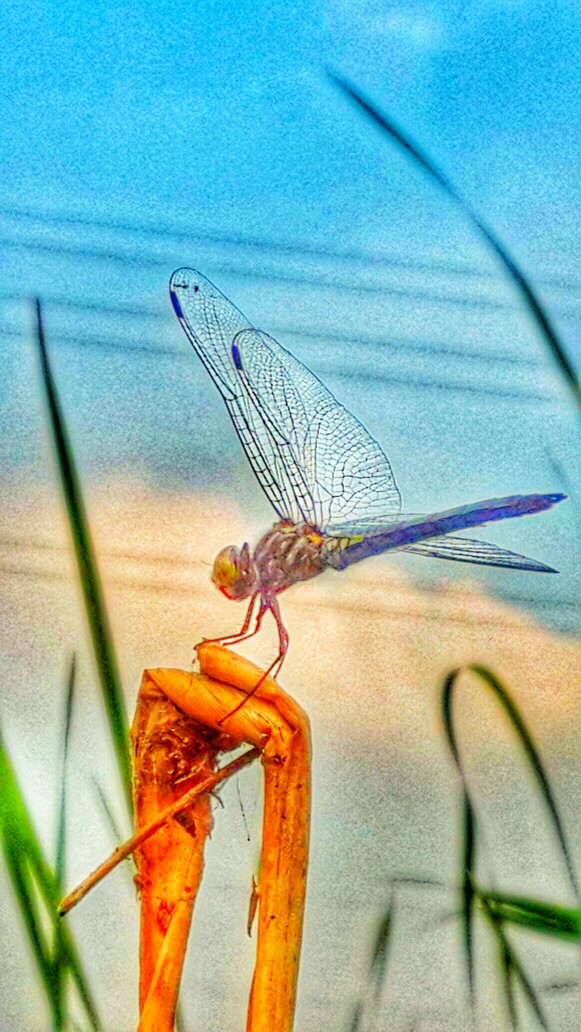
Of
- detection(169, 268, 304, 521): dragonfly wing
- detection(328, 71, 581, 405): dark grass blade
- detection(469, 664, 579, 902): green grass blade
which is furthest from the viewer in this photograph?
detection(328, 71, 581, 405): dark grass blade

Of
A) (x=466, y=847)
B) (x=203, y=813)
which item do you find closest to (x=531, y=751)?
(x=466, y=847)

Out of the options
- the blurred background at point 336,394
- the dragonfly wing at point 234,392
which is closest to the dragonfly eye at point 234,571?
the dragonfly wing at point 234,392

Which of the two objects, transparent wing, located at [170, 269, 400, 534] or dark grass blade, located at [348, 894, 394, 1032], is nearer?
transparent wing, located at [170, 269, 400, 534]

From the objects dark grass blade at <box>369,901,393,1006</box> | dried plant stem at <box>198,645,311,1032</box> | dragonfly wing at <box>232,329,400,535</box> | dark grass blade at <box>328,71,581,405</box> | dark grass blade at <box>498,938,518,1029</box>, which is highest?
dark grass blade at <box>328,71,581,405</box>

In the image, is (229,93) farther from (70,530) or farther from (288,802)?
→ (288,802)

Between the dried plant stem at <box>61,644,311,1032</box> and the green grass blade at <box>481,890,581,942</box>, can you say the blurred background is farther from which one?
the dried plant stem at <box>61,644,311,1032</box>

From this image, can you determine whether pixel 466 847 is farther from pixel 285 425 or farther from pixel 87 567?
pixel 285 425

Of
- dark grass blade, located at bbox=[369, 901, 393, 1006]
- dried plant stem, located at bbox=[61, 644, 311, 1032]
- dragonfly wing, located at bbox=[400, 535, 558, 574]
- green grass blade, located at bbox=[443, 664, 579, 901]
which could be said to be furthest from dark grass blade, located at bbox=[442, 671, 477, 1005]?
dried plant stem, located at bbox=[61, 644, 311, 1032]
